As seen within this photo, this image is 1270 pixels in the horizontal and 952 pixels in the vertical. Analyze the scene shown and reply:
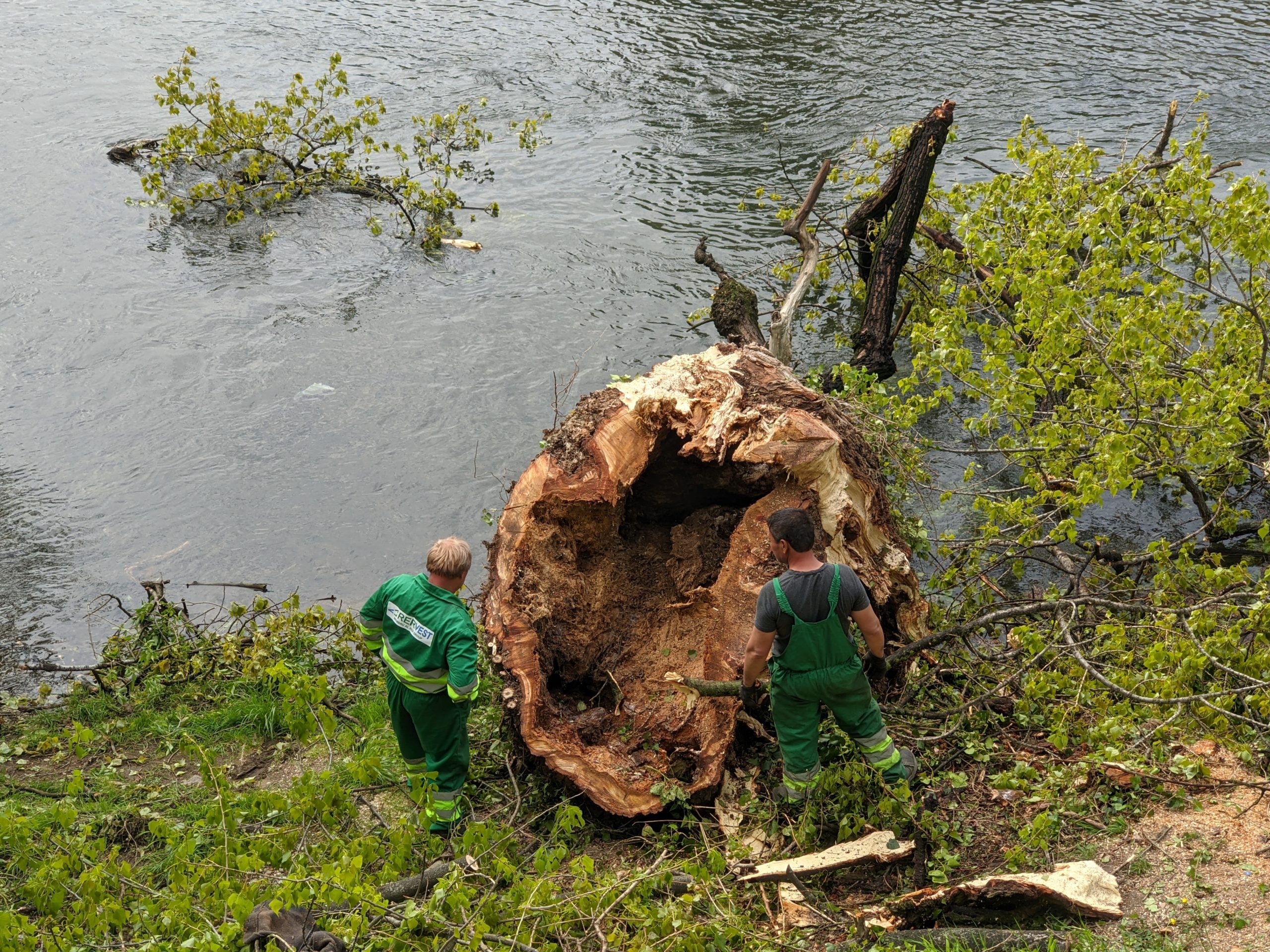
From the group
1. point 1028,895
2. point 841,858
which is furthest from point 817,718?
point 1028,895

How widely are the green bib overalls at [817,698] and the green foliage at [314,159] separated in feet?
29.6

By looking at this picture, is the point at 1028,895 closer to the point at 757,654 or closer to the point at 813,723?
the point at 813,723

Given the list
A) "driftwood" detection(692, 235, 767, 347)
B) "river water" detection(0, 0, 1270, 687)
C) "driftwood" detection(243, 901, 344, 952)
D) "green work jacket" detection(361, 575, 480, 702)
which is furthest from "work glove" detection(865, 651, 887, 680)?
"river water" detection(0, 0, 1270, 687)

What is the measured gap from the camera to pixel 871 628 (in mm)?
4656

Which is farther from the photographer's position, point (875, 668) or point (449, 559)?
point (875, 668)

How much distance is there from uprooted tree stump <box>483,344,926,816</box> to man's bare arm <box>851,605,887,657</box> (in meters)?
0.82

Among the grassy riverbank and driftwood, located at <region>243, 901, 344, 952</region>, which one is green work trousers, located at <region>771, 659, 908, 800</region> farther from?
driftwood, located at <region>243, 901, 344, 952</region>

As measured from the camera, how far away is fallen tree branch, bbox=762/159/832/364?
8180 millimetres

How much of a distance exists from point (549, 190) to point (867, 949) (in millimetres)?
11250

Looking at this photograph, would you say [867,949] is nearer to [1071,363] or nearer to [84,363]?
[1071,363]

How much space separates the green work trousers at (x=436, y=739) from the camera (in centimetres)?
491

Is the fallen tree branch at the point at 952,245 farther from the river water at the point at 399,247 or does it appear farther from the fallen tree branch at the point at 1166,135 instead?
the fallen tree branch at the point at 1166,135

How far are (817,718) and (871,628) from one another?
1.70ft

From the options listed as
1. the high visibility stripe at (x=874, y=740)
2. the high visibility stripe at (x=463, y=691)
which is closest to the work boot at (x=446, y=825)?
the high visibility stripe at (x=463, y=691)
